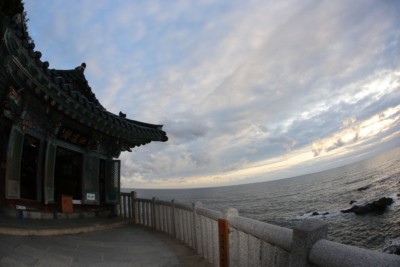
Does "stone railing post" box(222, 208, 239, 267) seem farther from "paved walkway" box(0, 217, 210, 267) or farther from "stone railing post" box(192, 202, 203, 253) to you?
"stone railing post" box(192, 202, 203, 253)

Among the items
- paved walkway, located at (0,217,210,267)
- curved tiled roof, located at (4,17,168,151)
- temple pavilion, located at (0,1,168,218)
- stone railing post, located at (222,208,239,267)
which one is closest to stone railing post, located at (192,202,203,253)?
paved walkway, located at (0,217,210,267)

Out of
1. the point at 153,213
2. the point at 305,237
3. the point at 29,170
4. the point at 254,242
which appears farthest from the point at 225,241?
the point at 29,170

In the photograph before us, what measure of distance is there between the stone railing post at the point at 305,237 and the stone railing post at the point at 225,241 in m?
2.08

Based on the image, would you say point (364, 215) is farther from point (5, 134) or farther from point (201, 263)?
point (5, 134)

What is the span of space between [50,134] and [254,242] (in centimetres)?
732

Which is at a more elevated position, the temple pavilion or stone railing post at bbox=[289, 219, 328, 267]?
the temple pavilion

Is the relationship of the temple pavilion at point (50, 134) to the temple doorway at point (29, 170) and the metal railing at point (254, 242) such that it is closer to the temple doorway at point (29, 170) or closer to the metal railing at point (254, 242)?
the temple doorway at point (29, 170)

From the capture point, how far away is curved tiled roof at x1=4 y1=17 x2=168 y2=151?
5695mm

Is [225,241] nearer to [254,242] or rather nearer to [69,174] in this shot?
[254,242]

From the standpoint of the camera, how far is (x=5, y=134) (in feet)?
26.4

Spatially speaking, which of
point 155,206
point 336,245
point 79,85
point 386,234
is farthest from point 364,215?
point 336,245

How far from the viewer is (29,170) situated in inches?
346

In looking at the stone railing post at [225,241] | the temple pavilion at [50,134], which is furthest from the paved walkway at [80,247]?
the stone railing post at [225,241]

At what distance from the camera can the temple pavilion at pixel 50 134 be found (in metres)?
6.25
